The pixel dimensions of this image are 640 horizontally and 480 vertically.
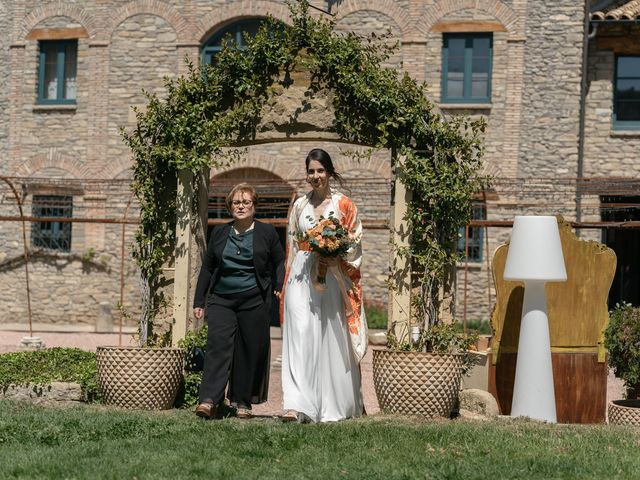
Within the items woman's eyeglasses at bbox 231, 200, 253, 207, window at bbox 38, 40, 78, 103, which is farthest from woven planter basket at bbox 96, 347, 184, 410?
window at bbox 38, 40, 78, 103

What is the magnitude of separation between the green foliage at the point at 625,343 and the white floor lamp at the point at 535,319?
0.79 metres

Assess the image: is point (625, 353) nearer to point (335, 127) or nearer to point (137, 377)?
point (335, 127)

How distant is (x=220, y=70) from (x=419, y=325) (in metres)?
2.87

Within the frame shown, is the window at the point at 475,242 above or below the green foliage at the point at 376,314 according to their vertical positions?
above

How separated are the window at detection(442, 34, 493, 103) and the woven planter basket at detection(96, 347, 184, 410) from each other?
12916 millimetres

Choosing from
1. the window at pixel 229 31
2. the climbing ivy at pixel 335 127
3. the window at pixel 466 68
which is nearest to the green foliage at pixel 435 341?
the climbing ivy at pixel 335 127

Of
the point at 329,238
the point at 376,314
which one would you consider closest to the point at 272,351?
the point at 376,314

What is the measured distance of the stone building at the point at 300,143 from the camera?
20266mm

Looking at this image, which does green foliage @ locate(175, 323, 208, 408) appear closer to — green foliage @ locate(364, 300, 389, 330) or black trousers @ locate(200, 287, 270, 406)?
black trousers @ locate(200, 287, 270, 406)

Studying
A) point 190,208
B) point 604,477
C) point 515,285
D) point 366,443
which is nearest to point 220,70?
point 190,208

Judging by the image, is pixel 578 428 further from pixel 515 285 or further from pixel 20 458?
pixel 20 458

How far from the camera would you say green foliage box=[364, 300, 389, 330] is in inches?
797

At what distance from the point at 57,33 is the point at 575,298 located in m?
15.5

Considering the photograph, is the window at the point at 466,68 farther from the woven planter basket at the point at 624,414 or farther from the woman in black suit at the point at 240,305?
the woman in black suit at the point at 240,305
